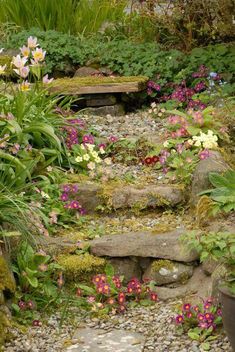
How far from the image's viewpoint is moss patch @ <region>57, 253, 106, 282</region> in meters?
5.24

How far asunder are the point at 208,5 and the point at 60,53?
5.28 feet

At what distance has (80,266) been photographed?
5242 millimetres

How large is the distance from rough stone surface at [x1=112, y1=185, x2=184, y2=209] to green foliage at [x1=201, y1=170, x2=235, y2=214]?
1.62 feet

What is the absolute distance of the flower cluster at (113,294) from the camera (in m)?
5.03

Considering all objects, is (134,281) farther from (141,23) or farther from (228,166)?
(141,23)

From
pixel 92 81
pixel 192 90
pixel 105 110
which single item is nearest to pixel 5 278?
pixel 105 110

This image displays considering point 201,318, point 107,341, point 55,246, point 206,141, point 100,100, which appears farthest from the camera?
point 100,100

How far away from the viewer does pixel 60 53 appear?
8.66 meters

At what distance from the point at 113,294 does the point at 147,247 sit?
1.25 ft

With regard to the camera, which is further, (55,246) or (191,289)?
(55,246)

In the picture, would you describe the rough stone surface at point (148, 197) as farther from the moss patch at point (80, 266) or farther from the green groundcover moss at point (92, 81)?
the green groundcover moss at point (92, 81)

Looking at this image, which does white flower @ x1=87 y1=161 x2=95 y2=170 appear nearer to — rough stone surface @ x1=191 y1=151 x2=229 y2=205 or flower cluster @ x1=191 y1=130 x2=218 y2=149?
flower cluster @ x1=191 y1=130 x2=218 y2=149

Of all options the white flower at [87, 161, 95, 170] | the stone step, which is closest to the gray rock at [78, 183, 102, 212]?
the stone step

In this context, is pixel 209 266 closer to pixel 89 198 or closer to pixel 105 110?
pixel 89 198
